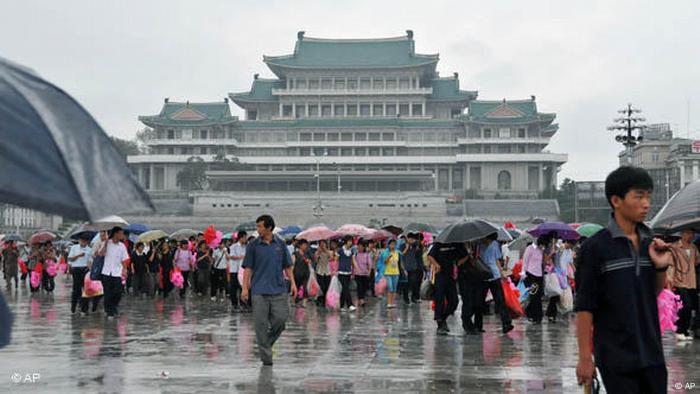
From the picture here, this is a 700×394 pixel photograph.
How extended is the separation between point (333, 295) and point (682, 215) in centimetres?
1072

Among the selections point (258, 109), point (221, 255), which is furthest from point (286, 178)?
point (221, 255)

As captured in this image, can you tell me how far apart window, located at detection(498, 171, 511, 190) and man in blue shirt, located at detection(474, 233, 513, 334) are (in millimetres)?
60465

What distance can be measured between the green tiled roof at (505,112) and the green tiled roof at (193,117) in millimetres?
17707

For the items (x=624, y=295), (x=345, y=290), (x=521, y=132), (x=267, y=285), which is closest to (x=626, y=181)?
(x=624, y=295)

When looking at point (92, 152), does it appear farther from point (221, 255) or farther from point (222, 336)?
point (221, 255)

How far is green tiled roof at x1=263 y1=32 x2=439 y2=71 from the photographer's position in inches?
2908

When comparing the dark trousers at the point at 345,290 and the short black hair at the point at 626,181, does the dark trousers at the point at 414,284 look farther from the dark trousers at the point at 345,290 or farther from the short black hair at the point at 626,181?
the short black hair at the point at 626,181

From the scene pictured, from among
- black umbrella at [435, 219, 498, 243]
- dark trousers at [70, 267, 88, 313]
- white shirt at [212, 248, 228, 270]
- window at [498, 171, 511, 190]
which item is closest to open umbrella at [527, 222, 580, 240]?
black umbrella at [435, 219, 498, 243]

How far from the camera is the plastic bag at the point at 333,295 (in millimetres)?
16500

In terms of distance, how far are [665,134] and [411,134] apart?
23.0 meters

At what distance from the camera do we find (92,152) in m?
3.38

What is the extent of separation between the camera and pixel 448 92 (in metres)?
76.6

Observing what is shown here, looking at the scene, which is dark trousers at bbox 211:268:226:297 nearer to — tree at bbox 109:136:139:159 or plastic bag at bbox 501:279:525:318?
plastic bag at bbox 501:279:525:318

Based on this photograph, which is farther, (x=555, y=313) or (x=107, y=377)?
(x=555, y=313)
